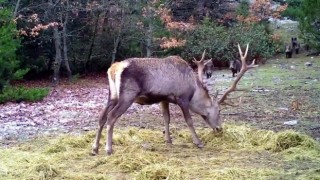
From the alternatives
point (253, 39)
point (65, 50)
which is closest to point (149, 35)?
point (65, 50)

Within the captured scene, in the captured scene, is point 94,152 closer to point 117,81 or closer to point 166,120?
point 117,81

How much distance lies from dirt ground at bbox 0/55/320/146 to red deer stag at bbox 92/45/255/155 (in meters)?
0.98

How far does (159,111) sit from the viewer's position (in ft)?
38.0

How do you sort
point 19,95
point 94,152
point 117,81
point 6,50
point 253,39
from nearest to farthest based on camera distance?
point 94,152
point 117,81
point 19,95
point 6,50
point 253,39

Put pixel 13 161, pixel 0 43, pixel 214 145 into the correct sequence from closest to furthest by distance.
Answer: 1. pixel 13 161
2. pixel 214 145
3. pixel 0 43

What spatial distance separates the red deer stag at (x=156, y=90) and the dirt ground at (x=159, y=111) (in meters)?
0.98

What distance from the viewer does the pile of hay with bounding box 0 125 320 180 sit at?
20.5 feet

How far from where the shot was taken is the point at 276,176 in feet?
20.2

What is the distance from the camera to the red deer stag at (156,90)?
754 centimetres

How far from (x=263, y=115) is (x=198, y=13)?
53.4 ft

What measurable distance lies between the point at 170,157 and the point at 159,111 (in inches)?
174

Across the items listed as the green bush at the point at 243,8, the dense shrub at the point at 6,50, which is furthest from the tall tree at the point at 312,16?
the green bush at the point at 243,8

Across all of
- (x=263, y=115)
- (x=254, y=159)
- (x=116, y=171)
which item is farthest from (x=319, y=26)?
(x=116, y=171)

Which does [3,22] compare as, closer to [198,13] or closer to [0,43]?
[0,43]
